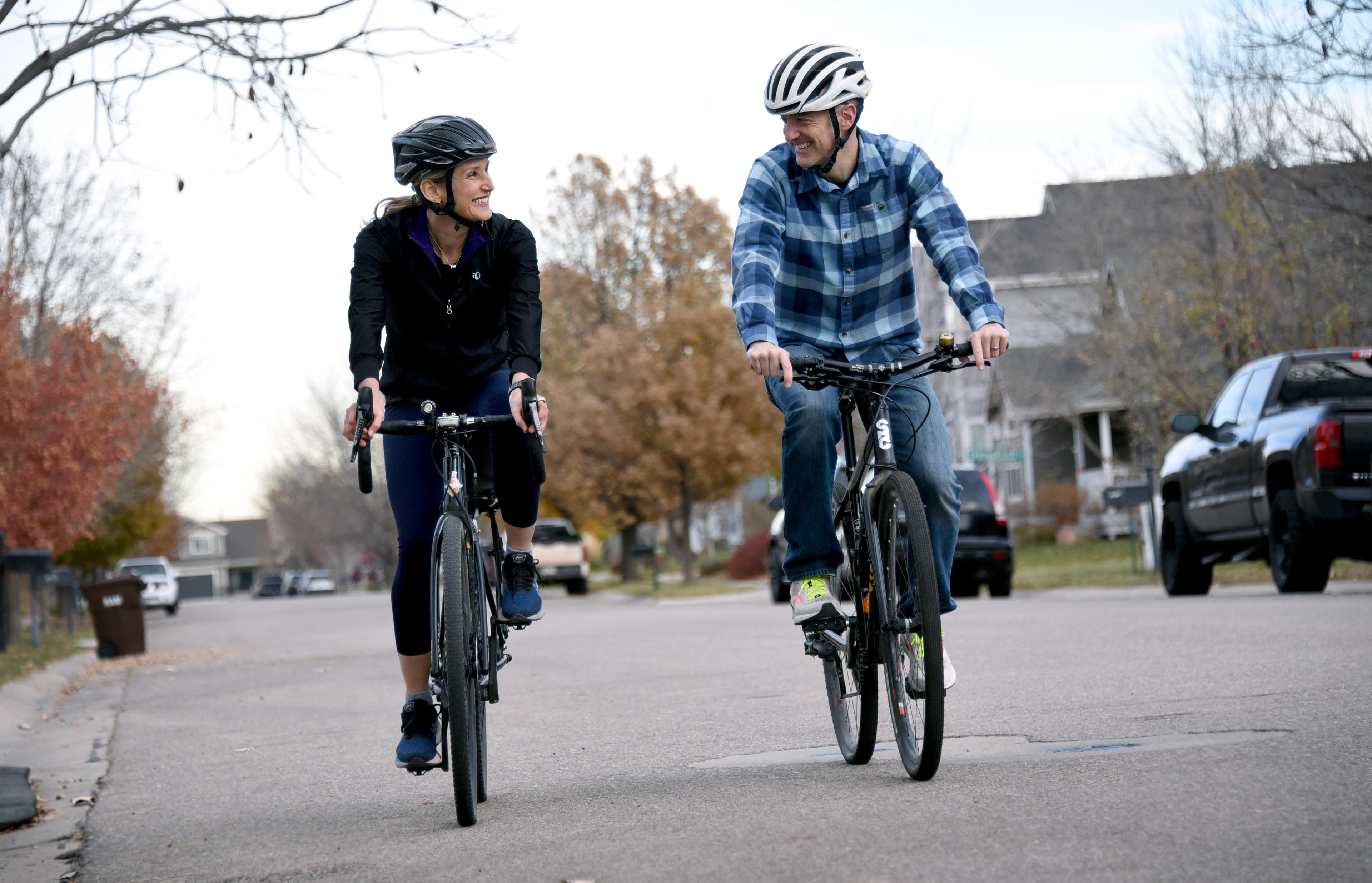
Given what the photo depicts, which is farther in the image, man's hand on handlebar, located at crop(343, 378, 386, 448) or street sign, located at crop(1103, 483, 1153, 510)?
street sign, located at crop(1103, 483, 1153, 510)

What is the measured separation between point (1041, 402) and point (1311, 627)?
Answer: 32883 mm

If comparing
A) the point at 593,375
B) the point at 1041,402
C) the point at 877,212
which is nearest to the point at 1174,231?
the point at 1041,402

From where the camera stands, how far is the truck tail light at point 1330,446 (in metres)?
12.3

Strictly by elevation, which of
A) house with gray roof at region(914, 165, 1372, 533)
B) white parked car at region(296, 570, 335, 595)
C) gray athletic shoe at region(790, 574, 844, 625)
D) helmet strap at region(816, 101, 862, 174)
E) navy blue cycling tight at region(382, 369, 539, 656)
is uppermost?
house with gray roof at region(914, 165, 1372, 533)

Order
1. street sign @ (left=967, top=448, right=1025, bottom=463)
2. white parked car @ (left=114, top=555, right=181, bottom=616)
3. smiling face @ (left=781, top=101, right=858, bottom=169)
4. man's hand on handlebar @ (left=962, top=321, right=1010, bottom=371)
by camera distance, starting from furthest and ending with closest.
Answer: white parked car @ (left=114, top=555, right=181, bottom=616)
street sign @ (left=967, top=448, right=1025, bottom=463)
smiling face @ (left=781, top=101, right=858, bottom=169)
man's hand on handlebar @ (left=962, top=321, right=1010, bottom=371)

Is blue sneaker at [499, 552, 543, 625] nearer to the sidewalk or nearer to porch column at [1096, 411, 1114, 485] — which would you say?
the sidewalk

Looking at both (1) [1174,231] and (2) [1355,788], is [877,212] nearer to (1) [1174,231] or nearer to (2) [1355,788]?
(2) [1355,788]

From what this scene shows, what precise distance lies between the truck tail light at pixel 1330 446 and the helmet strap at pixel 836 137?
846 centimetres

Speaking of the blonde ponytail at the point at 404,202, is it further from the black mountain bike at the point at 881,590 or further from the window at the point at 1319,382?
the window at the point at 1319,382

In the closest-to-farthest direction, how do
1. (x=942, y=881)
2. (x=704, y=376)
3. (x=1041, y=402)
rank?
(x=942, y=881) → (x=704, y=376) → (x=1041, y=402)

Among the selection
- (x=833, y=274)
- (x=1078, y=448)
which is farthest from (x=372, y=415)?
(x=1078, y=448)

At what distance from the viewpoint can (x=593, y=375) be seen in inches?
1550

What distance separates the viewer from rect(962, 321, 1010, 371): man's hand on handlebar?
4.69m

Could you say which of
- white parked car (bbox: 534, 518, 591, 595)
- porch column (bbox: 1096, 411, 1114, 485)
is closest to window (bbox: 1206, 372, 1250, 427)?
porch column (bbox: 1096, 411, 1114, 485)
